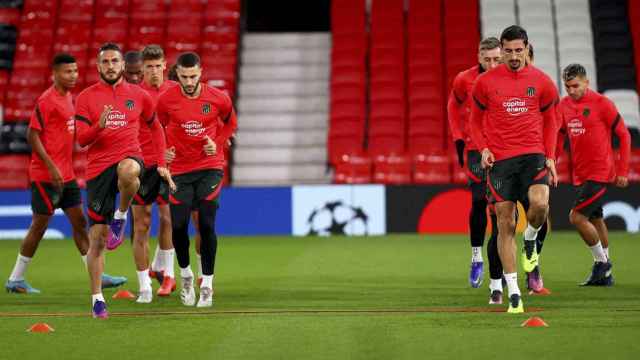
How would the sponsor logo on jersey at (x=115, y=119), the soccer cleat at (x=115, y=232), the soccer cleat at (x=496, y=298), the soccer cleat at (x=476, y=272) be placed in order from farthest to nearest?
1. the soccer cleat at (x=476, y=272)
2. the soccer cleat at (x=115, y=232)
3. the soccer cleat at (x=496, y=298)
4. the sponsor logo on jersey at (x=115, y=119)

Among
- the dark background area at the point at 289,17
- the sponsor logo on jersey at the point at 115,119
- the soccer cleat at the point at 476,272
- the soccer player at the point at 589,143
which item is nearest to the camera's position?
the sponsor logo on jersey at the point at 115,119

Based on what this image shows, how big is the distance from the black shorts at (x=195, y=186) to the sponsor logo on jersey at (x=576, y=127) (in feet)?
12.9

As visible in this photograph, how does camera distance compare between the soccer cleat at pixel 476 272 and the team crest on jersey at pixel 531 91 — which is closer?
the team crest on jersey at pixel 531 91

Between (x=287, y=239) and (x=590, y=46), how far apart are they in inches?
349

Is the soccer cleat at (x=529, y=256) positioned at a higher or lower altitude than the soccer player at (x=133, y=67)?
lower

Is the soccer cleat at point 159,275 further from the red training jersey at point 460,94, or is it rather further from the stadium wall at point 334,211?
the stadium wall at point 334,211

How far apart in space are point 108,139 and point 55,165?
4.90 ft

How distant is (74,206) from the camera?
409 inches

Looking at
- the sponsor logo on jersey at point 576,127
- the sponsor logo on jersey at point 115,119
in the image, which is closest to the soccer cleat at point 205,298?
the sponsor logo on jersey at point 115,119

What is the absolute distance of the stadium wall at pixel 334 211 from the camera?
17875mm

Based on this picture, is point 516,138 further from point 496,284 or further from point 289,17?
point 289,17

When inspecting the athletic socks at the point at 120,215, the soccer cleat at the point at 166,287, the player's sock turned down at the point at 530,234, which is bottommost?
the soccer cleat at the point at 166,287

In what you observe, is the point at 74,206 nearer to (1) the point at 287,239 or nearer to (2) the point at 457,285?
(2) the point at 457,285

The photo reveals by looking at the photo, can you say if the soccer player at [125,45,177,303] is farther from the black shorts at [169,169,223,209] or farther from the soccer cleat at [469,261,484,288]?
the soccer cleat at [469,261,484,288]
